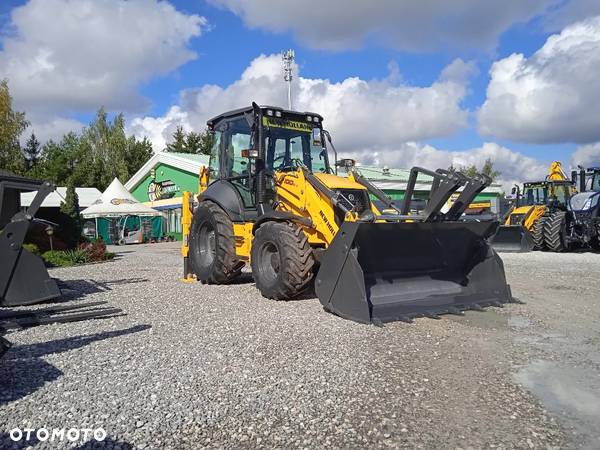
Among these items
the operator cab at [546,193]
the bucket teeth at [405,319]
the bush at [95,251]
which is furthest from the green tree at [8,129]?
the bucket teeth at [405,319]

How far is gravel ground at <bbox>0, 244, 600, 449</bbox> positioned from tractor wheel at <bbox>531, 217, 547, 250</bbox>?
11420mm

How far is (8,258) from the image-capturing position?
6.72 metres

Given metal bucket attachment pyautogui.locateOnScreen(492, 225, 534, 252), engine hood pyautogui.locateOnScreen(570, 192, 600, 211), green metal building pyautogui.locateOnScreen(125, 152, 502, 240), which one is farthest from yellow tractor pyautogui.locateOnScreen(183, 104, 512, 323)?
green metal building pyautogui.locateOnScreen(125, 152, 502, 240)

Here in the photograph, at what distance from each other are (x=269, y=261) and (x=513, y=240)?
12067mm

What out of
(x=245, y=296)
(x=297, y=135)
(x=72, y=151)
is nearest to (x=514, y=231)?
(x=297, y=135)

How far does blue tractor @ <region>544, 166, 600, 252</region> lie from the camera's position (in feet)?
56.5

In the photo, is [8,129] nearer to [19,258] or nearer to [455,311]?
[19,258]

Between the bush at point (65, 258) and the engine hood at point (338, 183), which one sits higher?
the engine hood at point (338, 183)

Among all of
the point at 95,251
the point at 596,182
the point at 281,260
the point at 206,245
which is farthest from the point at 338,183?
the point at 596,182

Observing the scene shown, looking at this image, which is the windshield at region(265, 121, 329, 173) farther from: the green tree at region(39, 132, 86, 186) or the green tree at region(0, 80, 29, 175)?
the green tree at region(39, 132, 86, 186)

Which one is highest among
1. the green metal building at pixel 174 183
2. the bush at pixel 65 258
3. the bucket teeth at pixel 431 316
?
the green metal building at pixel 174 183

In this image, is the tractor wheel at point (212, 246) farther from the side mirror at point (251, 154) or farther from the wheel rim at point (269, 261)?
the side mirror at point (251, 154)

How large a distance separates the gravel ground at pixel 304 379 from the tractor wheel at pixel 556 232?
36.2 ft

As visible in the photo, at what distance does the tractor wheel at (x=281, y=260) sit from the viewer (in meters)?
7.30
